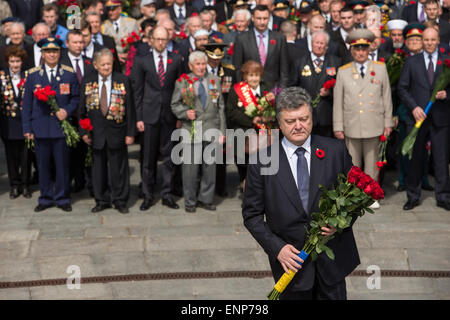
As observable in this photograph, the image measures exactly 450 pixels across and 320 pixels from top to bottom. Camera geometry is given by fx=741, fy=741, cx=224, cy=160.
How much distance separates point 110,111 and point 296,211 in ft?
18.1

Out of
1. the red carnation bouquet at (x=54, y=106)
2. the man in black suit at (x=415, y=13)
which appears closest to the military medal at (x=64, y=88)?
the red carnation bouquet at (x=54, y=106)

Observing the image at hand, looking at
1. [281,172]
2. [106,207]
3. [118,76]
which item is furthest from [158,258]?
[281,172]

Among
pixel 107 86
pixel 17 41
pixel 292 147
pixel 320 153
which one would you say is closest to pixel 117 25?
pixel 17 41

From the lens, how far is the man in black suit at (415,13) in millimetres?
13383

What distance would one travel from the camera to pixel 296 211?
17.0 ft

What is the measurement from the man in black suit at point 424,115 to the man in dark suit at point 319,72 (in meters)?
0.99

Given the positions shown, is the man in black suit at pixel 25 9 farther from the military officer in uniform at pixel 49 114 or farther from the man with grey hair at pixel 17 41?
the military officer in uniform at pixel 49 114

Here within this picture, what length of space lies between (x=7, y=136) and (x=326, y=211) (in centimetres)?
706

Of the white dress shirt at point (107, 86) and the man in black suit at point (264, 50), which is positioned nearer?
the white dress shirt at point (107, 86)

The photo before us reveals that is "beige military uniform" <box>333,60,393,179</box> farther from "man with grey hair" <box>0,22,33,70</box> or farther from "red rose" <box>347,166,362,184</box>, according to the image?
"red rose" <box>347,166,362,184</box>

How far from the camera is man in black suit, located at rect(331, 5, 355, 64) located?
11.3 m

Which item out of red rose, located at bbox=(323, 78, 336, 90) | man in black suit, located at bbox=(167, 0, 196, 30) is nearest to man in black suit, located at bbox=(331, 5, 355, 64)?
red rose, located at bbox=(323, 78, 336, 90)

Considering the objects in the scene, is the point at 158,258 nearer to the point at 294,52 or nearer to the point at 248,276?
the point at 248,276

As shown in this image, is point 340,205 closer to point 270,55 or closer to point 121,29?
point 270,55
